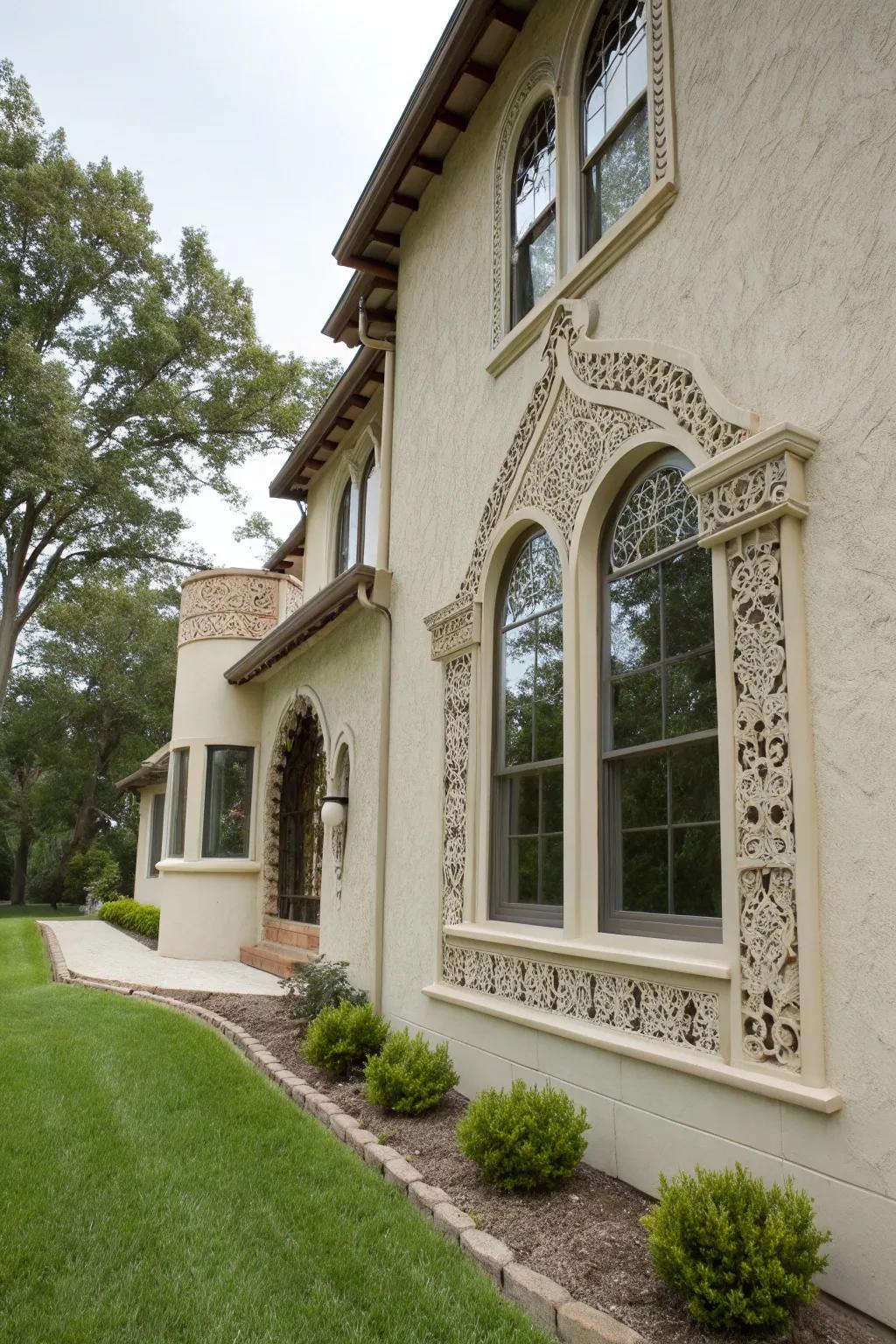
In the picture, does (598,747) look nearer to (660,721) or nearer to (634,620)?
(660,721)

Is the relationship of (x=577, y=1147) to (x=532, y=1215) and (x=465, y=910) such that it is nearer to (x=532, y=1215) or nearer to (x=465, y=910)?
(x=532, y=1215)

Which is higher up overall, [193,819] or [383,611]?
[383,611]

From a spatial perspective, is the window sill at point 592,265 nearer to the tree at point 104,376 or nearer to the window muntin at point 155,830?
the tree at point 104,376

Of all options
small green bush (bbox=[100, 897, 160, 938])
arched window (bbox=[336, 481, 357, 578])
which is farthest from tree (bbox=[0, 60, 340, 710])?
arched window (bbox=[336, 481, 357, 578])

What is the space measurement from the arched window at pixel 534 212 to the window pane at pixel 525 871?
11.6ft

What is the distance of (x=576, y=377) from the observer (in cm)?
536

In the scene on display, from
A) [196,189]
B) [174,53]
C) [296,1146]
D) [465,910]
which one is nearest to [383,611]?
[465,910]

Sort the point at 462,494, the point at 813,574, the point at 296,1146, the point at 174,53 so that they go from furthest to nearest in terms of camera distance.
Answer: the point at 174,53, the point at 462,494, the point at 296,1146, the point at 813,574

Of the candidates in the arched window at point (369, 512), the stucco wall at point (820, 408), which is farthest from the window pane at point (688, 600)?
the arched window at point (369, 512)

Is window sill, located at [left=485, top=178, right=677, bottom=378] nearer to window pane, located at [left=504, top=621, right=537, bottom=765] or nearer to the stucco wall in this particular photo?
the stucco wall

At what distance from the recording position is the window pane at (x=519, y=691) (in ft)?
19.1

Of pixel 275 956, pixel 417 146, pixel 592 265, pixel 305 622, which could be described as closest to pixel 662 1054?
pixel 592 265

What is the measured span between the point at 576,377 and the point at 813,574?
2.26 meters

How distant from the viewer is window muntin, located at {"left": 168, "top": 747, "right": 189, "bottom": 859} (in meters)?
13.5
